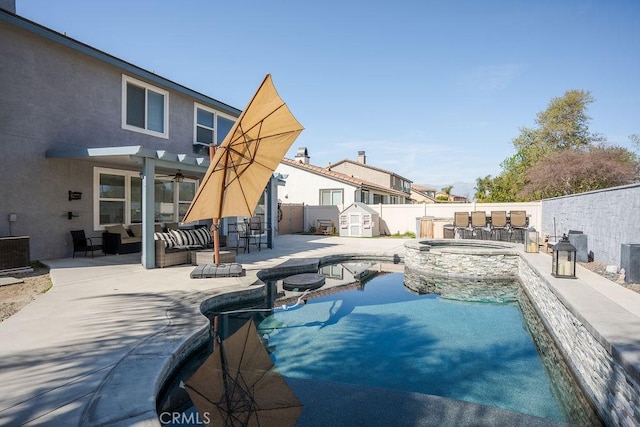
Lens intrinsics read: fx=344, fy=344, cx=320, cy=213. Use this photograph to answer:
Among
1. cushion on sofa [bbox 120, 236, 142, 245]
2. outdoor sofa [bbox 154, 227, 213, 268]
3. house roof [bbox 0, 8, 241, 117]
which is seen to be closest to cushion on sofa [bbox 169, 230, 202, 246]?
outdoor sofa [bbox 154, 227, 213, 268]

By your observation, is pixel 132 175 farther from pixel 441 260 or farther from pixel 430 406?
pixel 430 406

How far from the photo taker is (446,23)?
41.1ft

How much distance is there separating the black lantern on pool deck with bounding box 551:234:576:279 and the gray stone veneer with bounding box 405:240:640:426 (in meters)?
0.34

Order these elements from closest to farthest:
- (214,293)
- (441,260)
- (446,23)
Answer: (214,293), (441,260), (446,23)

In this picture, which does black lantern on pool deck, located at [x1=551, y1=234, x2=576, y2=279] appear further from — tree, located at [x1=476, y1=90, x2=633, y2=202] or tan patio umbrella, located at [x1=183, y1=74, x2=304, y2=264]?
tree, located at [x1=476, y1=90, x2=633, y2=202]

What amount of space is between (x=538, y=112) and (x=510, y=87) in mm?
19551

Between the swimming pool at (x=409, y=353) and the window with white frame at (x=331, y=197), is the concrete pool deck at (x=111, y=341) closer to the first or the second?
the swimming pool at (x=409, y=353)

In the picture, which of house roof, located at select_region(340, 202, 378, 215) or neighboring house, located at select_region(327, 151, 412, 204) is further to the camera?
neighboring house, located at select_region(327, 151, 412, 204)

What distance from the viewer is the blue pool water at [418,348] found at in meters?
3.96

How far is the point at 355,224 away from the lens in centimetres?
1931

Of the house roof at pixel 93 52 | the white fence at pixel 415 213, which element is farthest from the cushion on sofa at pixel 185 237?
the white fence at pixel 415 213

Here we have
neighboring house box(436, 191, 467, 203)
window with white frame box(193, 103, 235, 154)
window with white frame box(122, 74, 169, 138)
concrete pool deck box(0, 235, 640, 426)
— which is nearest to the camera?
concrete pool deck box(0, 235, 640, 426)

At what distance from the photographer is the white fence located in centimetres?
1672

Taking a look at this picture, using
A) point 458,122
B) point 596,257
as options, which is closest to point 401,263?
point 596,257
